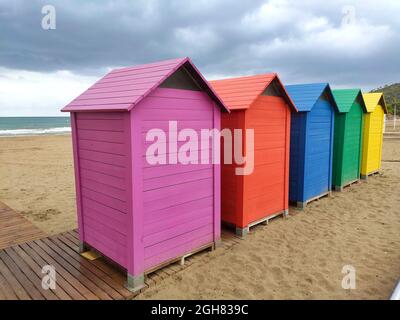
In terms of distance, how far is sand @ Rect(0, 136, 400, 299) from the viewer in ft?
13.3

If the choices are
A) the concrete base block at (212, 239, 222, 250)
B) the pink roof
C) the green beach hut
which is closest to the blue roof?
the green beach hut

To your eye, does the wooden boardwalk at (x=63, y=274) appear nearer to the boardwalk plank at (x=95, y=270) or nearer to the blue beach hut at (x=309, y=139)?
the boardwalk plank at (x=95, y=270)

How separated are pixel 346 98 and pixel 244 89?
5.10 m

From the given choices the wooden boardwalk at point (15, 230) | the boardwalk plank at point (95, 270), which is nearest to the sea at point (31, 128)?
the wooden boardwalk at point (15, 230)

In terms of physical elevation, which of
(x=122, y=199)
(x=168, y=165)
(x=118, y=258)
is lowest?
(x=118, y=258)

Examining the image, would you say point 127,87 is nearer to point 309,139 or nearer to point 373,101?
point 309,139

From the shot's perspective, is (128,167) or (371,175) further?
(371,175)

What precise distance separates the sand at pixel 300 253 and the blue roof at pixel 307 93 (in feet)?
8.36

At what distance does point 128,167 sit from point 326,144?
6275 mm

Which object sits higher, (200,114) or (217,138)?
(200,114)

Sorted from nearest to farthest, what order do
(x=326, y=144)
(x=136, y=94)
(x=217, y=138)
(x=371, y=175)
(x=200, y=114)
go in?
(x=136, y=94) → (x=200, y=114) → (x=217, y=138) → (x=326, y=144) → (x=371, y=175)
